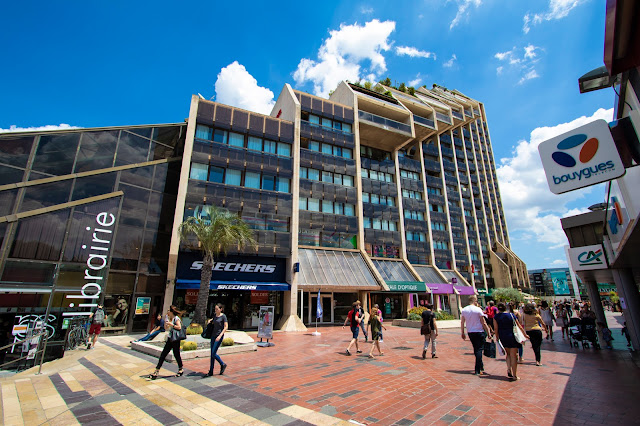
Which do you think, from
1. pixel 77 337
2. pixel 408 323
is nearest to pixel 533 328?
pixel 408 323

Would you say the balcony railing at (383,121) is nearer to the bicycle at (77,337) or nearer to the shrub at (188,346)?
the shrub at (188,346)

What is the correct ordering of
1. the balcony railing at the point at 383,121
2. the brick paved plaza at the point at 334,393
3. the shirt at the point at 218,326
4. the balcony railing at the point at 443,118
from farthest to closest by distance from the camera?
the balcony railing at the point at 443,118 → the balcony railing at the point at 383,121 → the shirt at the point at 218,326 → the brick paved plaza at the point at 334,393

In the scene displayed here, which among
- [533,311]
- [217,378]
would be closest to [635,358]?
[533,311]

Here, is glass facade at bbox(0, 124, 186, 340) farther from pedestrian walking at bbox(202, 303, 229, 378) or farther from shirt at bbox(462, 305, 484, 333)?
shirt at bbox(462, 305, 484, 333)

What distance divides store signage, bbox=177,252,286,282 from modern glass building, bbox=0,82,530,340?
0.09 m

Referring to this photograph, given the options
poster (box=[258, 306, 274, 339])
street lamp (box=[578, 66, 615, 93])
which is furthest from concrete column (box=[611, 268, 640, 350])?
poster (box=[258, 306, 274, 339])

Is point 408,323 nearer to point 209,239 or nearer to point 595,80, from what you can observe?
point 209,239

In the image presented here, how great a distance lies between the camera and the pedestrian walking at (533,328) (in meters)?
8.87

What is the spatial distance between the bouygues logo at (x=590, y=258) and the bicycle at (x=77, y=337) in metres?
24.0

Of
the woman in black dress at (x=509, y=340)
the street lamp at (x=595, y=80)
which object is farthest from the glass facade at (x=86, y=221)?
the street lamp at (x=595, y=80)

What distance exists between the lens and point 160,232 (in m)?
22.0

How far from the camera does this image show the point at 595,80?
5562 mm

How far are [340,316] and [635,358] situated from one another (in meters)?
19.8

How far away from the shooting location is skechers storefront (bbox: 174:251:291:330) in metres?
21.4
